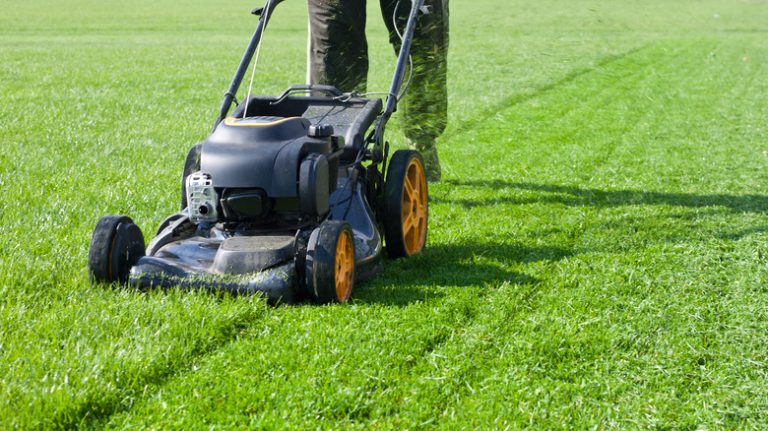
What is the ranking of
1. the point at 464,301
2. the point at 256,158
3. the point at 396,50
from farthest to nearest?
the point at 396,50 < the point at 464,301 < the point at 256,158

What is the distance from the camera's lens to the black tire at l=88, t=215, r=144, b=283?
3.65 m

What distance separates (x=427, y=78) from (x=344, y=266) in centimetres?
Result: 262

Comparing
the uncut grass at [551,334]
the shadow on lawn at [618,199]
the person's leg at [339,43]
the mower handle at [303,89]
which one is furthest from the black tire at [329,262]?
the shadow on lawn at [618,199]

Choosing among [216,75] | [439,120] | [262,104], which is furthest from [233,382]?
[216,75]

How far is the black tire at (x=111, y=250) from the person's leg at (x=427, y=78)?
245 centimetres

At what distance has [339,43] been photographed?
5266mm

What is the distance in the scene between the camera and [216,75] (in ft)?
49.3

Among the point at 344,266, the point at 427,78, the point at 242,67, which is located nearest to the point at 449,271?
the point at 344,266

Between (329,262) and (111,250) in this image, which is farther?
(111,250)

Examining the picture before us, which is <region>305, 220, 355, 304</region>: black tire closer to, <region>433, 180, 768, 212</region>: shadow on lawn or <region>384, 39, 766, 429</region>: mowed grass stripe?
<region>384, 39, 766, 429</region>: mowed grass stripe

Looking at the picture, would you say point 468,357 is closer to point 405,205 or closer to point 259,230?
point 259,230

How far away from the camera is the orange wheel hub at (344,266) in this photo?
12.1 ft

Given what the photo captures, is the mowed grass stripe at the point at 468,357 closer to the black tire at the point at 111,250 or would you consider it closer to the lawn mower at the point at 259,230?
the lawn mower at the point at 259,230

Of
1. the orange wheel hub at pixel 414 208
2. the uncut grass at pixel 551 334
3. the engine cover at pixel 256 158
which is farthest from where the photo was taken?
the orange wheel hub at pixel 414 208
